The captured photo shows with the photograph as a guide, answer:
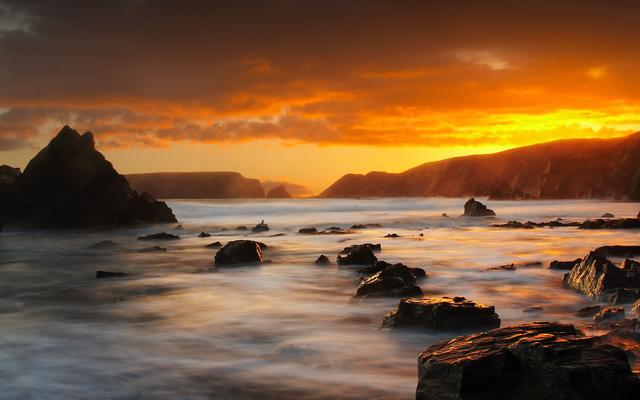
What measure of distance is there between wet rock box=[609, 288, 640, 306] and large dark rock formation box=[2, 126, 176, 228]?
33.0 meters

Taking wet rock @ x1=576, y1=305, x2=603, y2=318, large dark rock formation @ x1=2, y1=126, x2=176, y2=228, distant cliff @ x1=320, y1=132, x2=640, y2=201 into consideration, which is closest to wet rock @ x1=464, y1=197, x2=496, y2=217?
large dark rock formation @ x1=2, y1=126, x2=176, y2=228

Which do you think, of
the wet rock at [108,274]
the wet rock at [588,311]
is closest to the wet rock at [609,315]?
the wet rock at [588,311]

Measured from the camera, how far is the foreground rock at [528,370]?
428 centimetres

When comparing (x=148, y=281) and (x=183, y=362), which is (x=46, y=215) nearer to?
(x=148, y=281)

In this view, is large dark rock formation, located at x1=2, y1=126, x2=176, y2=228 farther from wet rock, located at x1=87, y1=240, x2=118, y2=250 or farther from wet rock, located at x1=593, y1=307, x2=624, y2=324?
wet rock, located at x1=593, y1=307, x2=624, y2=324

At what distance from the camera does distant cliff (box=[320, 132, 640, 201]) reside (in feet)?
361

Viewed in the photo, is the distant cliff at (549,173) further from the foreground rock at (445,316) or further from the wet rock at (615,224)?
the foreground rock at (445,316)

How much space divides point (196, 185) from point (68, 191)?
150352mm

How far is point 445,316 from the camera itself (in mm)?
8195

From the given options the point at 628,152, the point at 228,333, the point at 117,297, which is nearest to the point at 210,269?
the point at 117,297

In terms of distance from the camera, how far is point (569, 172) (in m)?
125

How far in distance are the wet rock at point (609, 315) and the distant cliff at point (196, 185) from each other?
174816 millimetres

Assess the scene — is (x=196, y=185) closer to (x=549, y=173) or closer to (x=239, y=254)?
(x=549, y=173)

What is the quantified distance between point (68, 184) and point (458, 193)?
152064mm
